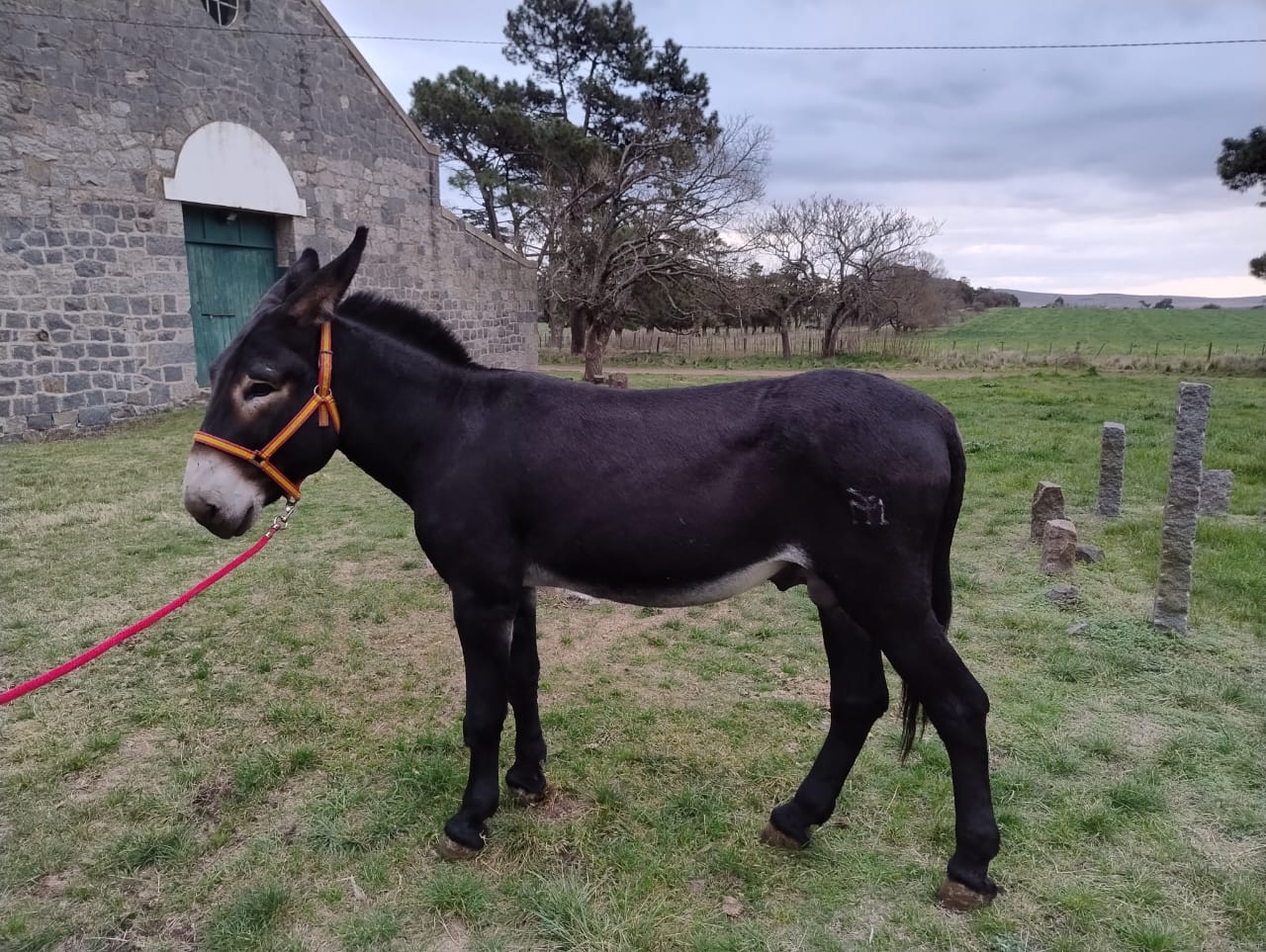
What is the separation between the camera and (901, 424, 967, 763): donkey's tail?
275 cm

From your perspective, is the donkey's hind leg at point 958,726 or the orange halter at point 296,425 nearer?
the donkey's hind leg at point 958,726

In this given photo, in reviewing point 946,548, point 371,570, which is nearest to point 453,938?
point 946,548

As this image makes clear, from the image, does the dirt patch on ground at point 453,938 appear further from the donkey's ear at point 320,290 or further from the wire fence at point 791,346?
the wire fence at point 791,346

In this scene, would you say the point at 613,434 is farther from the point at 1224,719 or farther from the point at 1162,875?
the point at 1224,719

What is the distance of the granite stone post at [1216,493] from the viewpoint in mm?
7855

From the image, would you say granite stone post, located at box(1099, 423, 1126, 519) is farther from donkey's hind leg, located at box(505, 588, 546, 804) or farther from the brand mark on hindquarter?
donkey's hind leg, located at box(505, 588, 546, 804)

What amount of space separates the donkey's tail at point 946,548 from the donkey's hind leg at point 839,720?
12cm

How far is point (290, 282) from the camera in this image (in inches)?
113

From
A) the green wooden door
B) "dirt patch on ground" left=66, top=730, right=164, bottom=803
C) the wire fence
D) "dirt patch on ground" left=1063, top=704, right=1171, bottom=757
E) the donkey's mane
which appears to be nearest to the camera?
the donkey's mane

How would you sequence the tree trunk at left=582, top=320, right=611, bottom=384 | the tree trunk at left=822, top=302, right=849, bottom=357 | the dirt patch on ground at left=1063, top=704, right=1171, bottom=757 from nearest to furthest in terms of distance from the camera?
the dirt patch on ground at left=1063, top=704, right=1171, bottom=757 < the tree trunk at left=582, top=320, right=611, bottom=384 < the tree trunk at left=822, top=302, right=849, bottom=357

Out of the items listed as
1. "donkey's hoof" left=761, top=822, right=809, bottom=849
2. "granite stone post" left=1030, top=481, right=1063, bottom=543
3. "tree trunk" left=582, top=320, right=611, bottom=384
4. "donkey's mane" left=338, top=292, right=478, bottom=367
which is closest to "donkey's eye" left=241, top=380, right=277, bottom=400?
"donkey's mane" left=338, top=292, right=478, bottom=367

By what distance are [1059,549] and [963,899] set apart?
14.0 ft

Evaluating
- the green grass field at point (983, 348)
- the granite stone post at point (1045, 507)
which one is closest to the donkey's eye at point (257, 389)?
the granite stone post at point (1045, 507)

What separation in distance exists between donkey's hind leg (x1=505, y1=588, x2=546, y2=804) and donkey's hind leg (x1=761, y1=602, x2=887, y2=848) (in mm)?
1049
